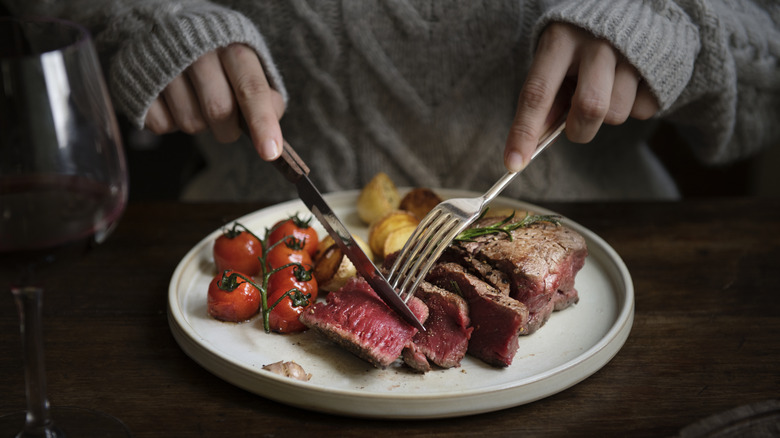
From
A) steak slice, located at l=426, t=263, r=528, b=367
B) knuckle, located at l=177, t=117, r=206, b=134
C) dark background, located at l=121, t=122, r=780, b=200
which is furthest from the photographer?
dark background, located at l=121, t=122, r=780, b=200

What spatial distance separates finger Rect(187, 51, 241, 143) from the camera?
1522mm

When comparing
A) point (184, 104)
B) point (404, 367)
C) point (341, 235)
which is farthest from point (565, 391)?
point (184, 104)

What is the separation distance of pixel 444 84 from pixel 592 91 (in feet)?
2.19

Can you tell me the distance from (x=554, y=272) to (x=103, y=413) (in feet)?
2.77

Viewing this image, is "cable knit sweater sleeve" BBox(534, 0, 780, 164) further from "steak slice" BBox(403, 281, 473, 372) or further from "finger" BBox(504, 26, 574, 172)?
"steak slice" BBox(403, 281, 473, 372)

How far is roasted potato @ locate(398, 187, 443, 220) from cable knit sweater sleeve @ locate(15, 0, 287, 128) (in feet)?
1.35

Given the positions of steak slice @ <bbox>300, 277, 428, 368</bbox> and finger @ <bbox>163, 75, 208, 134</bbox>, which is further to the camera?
finger @ <bbox>163, 75, 208, 134</bbox>

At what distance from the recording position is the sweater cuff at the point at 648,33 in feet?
4.66

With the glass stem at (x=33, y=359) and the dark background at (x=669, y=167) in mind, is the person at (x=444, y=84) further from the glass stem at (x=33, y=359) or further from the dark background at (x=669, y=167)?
the dark background at (x=669, y=167)

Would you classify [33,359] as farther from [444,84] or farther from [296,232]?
[444,84]

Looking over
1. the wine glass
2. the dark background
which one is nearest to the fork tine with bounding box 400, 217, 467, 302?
Answer: the wine glass

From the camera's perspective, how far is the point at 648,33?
1.49m

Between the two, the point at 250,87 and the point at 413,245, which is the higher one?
the point at 250,87

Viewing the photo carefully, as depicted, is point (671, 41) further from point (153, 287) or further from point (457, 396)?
point (153, 287)
